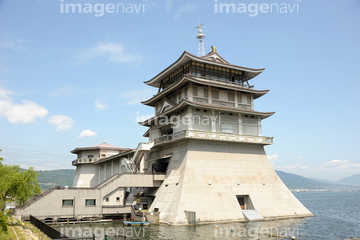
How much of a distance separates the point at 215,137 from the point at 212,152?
83.4 inches

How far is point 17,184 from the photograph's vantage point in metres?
29.5

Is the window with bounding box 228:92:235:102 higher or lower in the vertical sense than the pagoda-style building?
higher

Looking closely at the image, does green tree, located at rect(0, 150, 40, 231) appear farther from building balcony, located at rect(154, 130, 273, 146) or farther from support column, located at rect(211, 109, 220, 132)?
support column, located at rect(211, 109, 220, 132)

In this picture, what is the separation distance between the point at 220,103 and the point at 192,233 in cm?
2156

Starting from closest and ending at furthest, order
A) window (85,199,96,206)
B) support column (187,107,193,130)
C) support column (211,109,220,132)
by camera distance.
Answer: window (85,199,96,206) < support column (187,107,193,130) < support column (211,109,220,132)

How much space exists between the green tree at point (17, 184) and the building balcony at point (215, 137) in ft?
59.0

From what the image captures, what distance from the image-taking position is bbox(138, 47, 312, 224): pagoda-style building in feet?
118

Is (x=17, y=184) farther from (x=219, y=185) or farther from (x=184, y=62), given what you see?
(x=184, y=62)

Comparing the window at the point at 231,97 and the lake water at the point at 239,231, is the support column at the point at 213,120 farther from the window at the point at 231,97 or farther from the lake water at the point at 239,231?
the lake water at the point at 239,231

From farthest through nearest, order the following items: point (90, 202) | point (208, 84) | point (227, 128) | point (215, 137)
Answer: point (227, 128) < point (208, 84) < point (215, 137) < point (90, 202)

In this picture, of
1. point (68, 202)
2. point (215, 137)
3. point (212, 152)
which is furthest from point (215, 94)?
point (68, 202)

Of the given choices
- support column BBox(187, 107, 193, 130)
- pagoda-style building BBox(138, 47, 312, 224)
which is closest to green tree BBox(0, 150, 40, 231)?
pagoda-style building BBox(138, 47, 312, 224)

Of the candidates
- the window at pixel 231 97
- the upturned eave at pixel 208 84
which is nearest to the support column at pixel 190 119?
the upturned eave at pixel 208 84

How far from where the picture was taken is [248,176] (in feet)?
135
